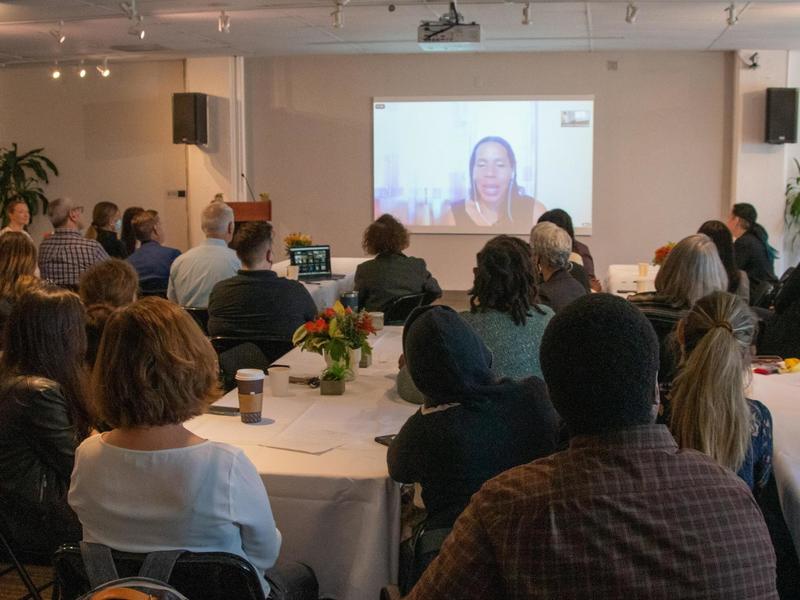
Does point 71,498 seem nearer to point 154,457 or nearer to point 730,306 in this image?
point 154,457

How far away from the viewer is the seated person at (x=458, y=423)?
2414 mm

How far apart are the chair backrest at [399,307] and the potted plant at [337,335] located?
2.24 metres

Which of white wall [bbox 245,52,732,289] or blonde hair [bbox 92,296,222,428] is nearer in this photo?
blonde hair [bbox 92,296,222,428]

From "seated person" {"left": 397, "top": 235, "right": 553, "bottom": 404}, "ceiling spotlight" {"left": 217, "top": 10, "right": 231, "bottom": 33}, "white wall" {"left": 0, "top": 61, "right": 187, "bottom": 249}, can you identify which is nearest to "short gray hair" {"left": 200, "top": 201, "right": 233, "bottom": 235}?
"ceiling spotlight" {"left": 217, "top": 10, "right": 231, "bottom": 33}

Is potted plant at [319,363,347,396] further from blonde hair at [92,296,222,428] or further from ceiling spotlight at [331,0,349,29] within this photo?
ceiling spotlight at [331,0,349,29]

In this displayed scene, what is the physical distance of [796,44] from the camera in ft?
31.5

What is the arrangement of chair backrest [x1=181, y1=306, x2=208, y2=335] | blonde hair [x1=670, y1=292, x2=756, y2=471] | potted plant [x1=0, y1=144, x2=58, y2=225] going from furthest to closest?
potted plant [x1=0, y1=144, x2=58, y2=225], chair backrest [x1=181, y1=306, x2=208, y2=335], blonde hair [x1=670, y1=292, x2=756, y2=471]

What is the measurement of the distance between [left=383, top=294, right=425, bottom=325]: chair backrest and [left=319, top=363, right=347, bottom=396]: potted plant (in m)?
2.28

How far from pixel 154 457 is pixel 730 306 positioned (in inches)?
60.1

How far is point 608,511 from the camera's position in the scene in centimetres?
128

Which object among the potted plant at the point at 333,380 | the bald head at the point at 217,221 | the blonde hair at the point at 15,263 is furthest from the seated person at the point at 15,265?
the potted plant at the point at 333,380

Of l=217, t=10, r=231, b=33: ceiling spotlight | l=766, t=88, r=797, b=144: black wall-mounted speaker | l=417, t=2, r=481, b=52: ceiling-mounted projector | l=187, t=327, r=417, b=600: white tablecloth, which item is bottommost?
l=187, t=327, r=417, b=600: white tablecloth

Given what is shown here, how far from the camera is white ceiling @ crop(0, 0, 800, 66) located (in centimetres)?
755

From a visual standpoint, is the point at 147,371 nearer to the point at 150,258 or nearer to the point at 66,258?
the point at 66,258
